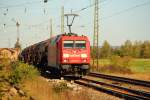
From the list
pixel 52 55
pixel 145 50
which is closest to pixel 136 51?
pixel 145 50

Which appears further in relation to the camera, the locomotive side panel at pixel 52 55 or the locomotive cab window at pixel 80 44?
the locomotive side panel at pixel 52 55

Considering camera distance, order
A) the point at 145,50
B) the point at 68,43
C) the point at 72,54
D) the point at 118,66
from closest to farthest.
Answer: the point at 72,54 < the point at 68,43 < the point at 118,66 < the point at 145,50

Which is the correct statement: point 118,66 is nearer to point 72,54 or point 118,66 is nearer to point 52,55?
point 52,55

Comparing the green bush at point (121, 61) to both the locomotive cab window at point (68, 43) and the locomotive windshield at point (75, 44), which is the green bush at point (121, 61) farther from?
the locomotive cab window at point (68, 43)

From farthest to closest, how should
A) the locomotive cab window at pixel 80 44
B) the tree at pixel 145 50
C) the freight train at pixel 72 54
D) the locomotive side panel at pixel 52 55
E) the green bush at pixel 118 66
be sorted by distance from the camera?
the tree at pixel 145 50 < the green bush at pixel 118 66 < the locomotive side panel at pixel 52 55 < the locomotive cab window at pixel 80 44 < the freight train at pixel 72 54

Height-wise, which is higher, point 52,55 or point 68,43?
point 68,43

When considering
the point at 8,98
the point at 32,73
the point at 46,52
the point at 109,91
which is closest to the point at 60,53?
the point at 32,73

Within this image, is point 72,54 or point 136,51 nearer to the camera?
point 72,54

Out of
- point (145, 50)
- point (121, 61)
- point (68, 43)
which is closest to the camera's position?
point (68, 43)

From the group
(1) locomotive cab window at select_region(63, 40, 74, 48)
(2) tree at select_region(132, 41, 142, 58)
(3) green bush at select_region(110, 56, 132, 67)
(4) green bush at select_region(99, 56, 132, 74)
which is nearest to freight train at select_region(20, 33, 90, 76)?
(1) locomotive cab window at select_region(63, 40, 74, 48)

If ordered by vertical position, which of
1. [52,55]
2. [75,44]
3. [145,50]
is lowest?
[52,55]

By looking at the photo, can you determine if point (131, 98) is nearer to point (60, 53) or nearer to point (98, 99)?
point (98, 99)

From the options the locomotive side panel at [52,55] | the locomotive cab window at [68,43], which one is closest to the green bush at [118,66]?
the locomotive side panel at [52,55]

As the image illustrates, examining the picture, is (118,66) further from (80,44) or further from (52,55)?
(80,44)
